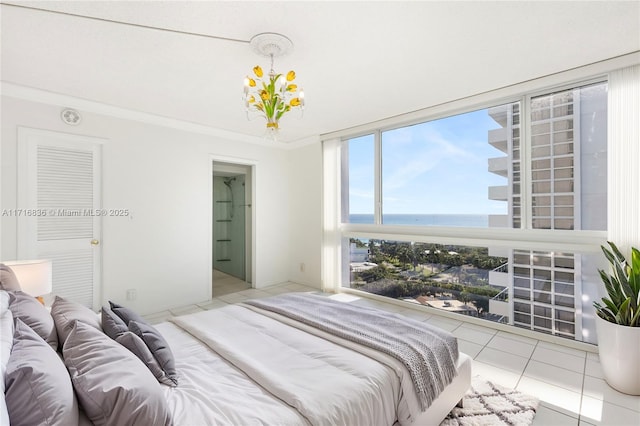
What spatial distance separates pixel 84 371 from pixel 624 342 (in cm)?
326

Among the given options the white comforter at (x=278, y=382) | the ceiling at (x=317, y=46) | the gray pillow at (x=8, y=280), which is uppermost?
the ceiling at (x=317, y=46)

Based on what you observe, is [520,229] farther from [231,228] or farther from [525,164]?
[231,228]

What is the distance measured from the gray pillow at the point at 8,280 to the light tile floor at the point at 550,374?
1.90m

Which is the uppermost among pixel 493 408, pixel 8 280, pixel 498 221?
pixel 498 221

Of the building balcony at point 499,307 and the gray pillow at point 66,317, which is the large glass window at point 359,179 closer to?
the building balcony at point 499,307

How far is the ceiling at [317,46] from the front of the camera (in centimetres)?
194

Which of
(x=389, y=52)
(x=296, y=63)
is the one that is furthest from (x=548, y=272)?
(x=296, y=63)

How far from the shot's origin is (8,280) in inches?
75.5

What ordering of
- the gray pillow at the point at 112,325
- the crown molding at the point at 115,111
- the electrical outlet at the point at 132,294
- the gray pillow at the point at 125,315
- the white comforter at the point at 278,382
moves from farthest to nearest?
the electrical outlet at the point at 132,294 → the crown molding at the point at 115,111 → the gray pillow at the point at 125,315 → the gray pillow at the point at 112,325 → the white comforter at the point at 278,382

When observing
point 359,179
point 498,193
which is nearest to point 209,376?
point 498,193

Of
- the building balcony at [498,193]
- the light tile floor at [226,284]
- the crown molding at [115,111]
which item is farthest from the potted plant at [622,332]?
the light tile floor at [226,284]

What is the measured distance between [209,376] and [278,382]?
378mm

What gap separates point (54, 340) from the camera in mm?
1362

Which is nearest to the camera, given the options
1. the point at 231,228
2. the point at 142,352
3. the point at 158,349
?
the point at 142,352
